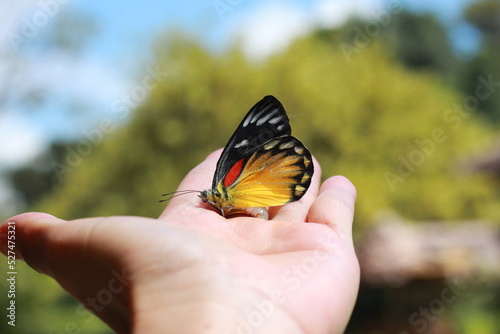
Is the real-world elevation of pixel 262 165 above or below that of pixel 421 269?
above

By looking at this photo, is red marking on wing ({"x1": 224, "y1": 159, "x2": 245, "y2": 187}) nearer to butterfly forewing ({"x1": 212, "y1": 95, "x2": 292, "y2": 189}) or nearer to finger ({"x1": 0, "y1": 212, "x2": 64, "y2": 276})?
butterfly forewing ({"x1": 212, "y1": 95, "x2": 292, "y2": 189})

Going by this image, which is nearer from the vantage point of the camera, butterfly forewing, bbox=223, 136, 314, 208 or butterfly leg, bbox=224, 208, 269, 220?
butterfly leg, bbox=224, 208, 269, 220

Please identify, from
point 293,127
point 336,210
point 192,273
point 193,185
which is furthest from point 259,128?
point 293,127

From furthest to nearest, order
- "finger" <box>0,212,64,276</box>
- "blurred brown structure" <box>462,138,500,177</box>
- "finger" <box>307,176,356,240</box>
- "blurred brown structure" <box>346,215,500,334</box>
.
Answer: "blurred brown structure" <box>462,138,500,177</box> → "blurred brown structure" <box>346,215,500,334</box> → "finger" <box>307,176,356,240</box> → "finger" <box>0,212,64,276</box>

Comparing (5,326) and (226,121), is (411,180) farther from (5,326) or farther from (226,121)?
(5,326)

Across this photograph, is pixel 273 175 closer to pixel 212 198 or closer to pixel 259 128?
pixel 259 128

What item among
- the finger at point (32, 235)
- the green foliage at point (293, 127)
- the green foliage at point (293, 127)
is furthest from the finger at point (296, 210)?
the green foliage at point (293, 127)

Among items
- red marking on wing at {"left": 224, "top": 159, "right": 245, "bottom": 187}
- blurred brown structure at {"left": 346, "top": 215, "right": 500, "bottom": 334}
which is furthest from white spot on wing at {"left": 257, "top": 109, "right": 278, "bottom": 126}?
blurred brown structure at {"left": 346, "top": 215, "right": 500, "bottom": 334}
